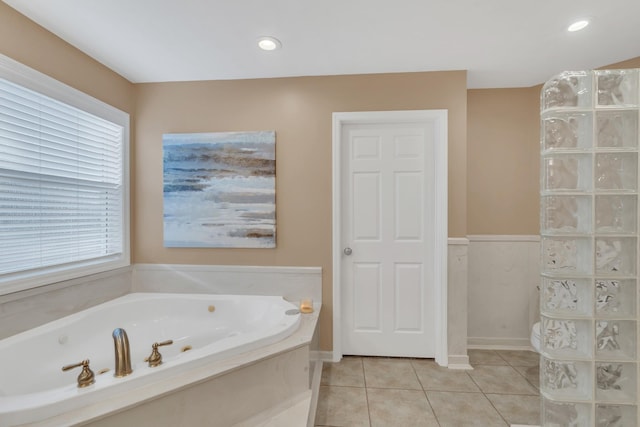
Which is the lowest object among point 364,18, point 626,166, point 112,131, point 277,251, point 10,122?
point 277,251

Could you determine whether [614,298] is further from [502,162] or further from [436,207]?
[502,162]

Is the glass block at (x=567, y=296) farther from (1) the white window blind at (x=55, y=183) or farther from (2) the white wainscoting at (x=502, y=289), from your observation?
(1) the white window blind at (x=55, y=183)

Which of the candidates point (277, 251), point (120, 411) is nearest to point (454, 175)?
point (277, 251)

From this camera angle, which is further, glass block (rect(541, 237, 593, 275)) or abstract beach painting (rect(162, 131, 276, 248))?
abstract beach painting (rect(162, 131, 276, 248))

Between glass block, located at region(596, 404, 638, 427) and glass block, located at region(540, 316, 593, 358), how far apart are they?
24 cm

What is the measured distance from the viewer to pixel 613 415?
3.86ft

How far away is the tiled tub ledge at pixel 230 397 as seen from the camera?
108 cm

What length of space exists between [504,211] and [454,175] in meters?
0.74

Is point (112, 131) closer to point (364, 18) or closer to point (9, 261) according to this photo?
point (9, 261)

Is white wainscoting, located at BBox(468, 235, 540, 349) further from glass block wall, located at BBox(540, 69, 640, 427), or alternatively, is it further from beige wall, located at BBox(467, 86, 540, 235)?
glass block wall, located at BBox(540, 69, 640, 427)

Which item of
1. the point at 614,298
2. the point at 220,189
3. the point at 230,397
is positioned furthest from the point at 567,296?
the point at 220,189

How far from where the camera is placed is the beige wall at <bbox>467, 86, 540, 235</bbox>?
247 cm

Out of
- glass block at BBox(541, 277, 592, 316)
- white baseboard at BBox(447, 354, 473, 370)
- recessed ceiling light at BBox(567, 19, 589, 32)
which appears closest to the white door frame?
white baseboard at BBox(447, 354, 473, 370)

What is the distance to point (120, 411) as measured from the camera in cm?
106
